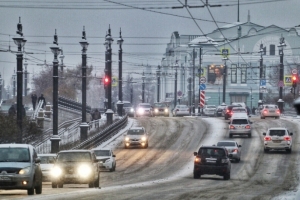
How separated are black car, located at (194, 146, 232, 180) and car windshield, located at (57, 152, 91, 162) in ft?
29.7

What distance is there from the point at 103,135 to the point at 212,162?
76.6 feet

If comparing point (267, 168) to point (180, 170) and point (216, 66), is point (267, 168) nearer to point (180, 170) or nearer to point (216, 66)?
point (180, 170)

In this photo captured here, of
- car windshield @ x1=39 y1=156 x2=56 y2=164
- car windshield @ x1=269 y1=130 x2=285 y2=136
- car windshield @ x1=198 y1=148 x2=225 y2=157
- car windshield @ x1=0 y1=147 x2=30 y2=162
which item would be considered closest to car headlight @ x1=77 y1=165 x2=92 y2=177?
car windshield @ x1=0 y1=147 x2=30 y2=162

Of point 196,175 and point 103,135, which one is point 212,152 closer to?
point 196,175

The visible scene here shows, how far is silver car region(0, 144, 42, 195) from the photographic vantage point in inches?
1089

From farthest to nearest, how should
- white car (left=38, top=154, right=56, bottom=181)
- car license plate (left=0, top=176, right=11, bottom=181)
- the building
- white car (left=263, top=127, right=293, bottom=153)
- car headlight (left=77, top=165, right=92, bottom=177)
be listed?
1. the building
2. white car (left=263, top=127, right=293, bottom=153)
3. white car (left=38, top=154, right=56, bottom=181)
4. car headlight (left=77, top=165, right=92, bottom=177)
5. car license plate (left=0, top=176, right=11, bottom=181)

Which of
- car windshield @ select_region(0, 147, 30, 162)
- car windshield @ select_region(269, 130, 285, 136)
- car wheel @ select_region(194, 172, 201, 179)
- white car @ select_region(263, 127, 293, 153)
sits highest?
car windshield @ select_region(0, 147, 30, 162)

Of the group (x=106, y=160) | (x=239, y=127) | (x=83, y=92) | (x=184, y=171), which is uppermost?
(x=83, y=92)

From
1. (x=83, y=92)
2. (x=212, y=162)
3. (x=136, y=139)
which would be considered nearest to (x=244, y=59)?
(x=136, y=139)

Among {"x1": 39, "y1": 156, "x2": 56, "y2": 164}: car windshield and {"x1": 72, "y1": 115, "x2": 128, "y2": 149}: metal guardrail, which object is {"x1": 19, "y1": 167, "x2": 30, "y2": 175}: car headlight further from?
{"x1": 72, "y1": 115, "x2": 128, "y2": 149}: metal guardrail

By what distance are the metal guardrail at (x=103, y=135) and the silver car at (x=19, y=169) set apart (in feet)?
86.6

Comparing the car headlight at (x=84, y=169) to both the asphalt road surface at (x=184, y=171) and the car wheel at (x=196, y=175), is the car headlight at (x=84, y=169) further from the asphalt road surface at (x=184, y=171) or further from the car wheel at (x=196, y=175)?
the car wheel at (x=196, y=175)

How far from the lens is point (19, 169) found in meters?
27.7

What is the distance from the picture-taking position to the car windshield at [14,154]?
93.6 feet
